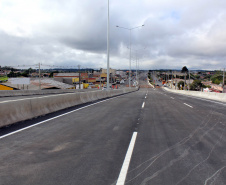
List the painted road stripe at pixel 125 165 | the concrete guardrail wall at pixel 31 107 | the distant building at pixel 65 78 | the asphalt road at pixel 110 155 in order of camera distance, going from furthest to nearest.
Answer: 1. the distant building at pixel 65 78
2. the concrete guardrail wall at pixel 31 107
3. the asphalt road at pixel 110 155
4. the painted road stripe at pixel 125 165

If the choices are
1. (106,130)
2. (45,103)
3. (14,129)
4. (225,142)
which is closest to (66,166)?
(106,130)

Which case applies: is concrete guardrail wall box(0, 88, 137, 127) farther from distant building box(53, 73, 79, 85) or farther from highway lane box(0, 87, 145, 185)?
distant building box(53, 73, 79, 85)

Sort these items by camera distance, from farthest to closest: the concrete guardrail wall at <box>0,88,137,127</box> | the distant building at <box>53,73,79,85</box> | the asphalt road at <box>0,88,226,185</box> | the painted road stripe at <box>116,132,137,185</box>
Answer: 1. the distant building at <box>53,73,79,85</box>
2. the concrete guardrail wall at <box>0,88,137,127</box>
3. the asphalt road at <box>0,88,226,185</box>
4. the painted road stripe at <box>116,132,137,185</box>

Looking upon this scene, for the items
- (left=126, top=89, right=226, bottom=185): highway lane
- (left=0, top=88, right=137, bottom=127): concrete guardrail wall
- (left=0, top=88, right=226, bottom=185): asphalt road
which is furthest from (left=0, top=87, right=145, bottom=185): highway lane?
(left=0, top=88, right=137, bottom=127): concrete guardrail wall

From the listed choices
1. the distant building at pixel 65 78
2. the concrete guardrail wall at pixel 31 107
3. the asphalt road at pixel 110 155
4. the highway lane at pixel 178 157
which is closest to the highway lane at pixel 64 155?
the asphalt road at pixel 110 155

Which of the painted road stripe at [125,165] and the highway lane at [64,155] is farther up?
the painted road stripe at [125,165]

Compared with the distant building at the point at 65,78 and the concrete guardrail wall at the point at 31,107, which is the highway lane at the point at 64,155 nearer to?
the concrete guardrail wall at the point at 31,107

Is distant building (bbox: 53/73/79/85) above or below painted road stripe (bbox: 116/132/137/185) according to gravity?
above

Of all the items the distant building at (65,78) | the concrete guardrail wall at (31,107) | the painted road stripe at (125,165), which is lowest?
the painted road stripe at (125,165)

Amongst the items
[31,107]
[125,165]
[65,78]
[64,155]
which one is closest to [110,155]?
[125,165]

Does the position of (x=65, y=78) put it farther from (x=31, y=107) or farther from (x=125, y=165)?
(x=125, y=165)

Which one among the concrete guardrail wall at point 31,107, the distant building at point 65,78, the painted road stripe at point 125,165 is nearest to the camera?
the painted road stripe at point 125,165

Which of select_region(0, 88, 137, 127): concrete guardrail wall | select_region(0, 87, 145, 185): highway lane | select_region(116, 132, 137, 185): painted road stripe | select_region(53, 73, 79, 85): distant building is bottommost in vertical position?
select_region(0, 87, 145, 185): highway lane

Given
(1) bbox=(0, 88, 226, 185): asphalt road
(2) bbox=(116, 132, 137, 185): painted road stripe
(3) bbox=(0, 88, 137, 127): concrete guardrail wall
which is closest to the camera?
(2) bbox=(116, 132, 137, 185): painted road stripe
